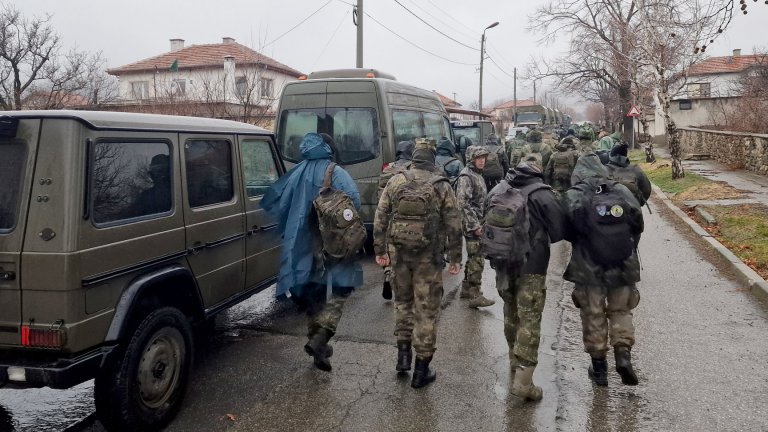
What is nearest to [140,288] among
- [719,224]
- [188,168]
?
[188,168]

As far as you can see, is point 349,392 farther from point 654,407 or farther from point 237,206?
point 654,407

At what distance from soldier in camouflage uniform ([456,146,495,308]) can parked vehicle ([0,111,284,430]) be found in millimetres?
2772

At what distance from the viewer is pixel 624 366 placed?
4.12m

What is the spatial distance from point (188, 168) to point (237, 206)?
2.24ft

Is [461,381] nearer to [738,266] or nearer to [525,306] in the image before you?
[525,306]

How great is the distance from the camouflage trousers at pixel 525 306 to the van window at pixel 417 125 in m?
4.77

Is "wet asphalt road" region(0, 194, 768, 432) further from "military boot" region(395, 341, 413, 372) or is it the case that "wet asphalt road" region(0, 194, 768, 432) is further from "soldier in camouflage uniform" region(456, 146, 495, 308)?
"soldier in camouflage uniform" region(456, 146, 495, 308)

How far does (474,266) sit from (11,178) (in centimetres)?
438

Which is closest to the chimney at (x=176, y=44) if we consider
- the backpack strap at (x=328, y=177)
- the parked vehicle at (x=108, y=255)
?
the parked vehicle at (x=108, y=255)

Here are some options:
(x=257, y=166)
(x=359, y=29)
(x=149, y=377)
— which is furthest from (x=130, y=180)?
(x=359, y=29)

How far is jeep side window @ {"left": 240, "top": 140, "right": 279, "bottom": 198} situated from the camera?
16.2ft

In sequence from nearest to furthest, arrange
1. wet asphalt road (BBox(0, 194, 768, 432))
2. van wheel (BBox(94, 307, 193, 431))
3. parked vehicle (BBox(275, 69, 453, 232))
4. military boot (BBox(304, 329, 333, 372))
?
van wheel (BBox(94, 307, 193, 431))
wet asphalt road (BBox(0, 194, 768, 432))
military boot (BBox(304, 329, 333, 372))
parked vehicle (BBox(275, 69, 453, 232))

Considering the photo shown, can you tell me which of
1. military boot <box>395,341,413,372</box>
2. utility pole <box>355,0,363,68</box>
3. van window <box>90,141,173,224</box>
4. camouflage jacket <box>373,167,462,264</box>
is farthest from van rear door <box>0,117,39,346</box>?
utility pole <box>355,0,363,68</box>

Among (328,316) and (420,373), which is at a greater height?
(328,316)
